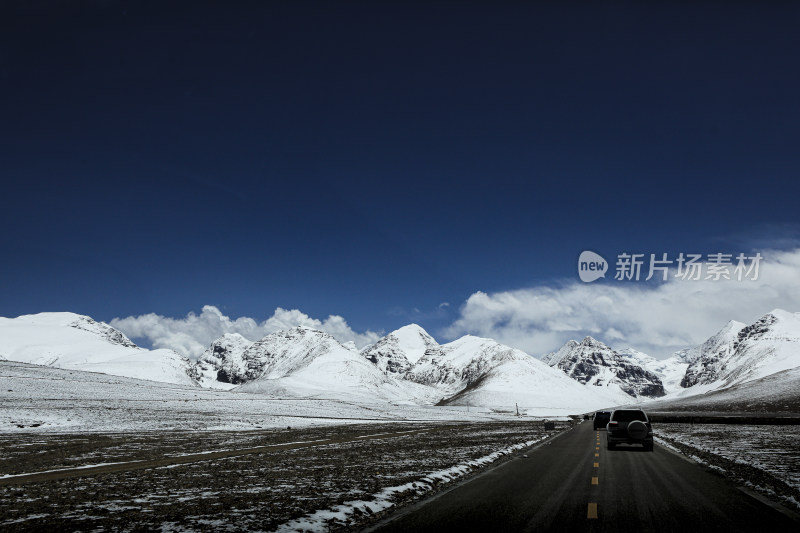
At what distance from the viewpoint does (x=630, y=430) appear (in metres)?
28.0

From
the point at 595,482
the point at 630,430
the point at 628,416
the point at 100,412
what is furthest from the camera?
the point at 100,412

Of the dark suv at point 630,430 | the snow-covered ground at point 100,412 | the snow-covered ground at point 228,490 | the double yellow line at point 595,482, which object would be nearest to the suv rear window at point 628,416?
the dark suv at point 630,430

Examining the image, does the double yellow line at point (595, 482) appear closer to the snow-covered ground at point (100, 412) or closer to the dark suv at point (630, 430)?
the dark suv at point (630, 430)

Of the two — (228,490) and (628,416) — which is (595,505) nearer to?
(228,490)

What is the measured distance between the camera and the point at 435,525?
1028 centimetres

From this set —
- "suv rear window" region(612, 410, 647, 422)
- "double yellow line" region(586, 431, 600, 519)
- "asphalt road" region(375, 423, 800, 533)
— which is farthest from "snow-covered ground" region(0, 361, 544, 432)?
"asphalt road" region(375, 423, 800, 533)

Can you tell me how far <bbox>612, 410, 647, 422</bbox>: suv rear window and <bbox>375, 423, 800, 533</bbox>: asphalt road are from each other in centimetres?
966

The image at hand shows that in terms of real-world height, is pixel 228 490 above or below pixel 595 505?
below

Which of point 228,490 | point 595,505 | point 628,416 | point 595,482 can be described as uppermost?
point 628,416

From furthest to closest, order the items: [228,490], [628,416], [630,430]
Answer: [628,416] < [630,430] < [228,490]

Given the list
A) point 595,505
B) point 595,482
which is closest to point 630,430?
point 595,482

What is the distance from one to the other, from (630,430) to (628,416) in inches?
69.2

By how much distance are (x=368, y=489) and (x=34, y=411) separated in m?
62.0

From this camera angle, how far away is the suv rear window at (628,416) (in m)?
29.1
